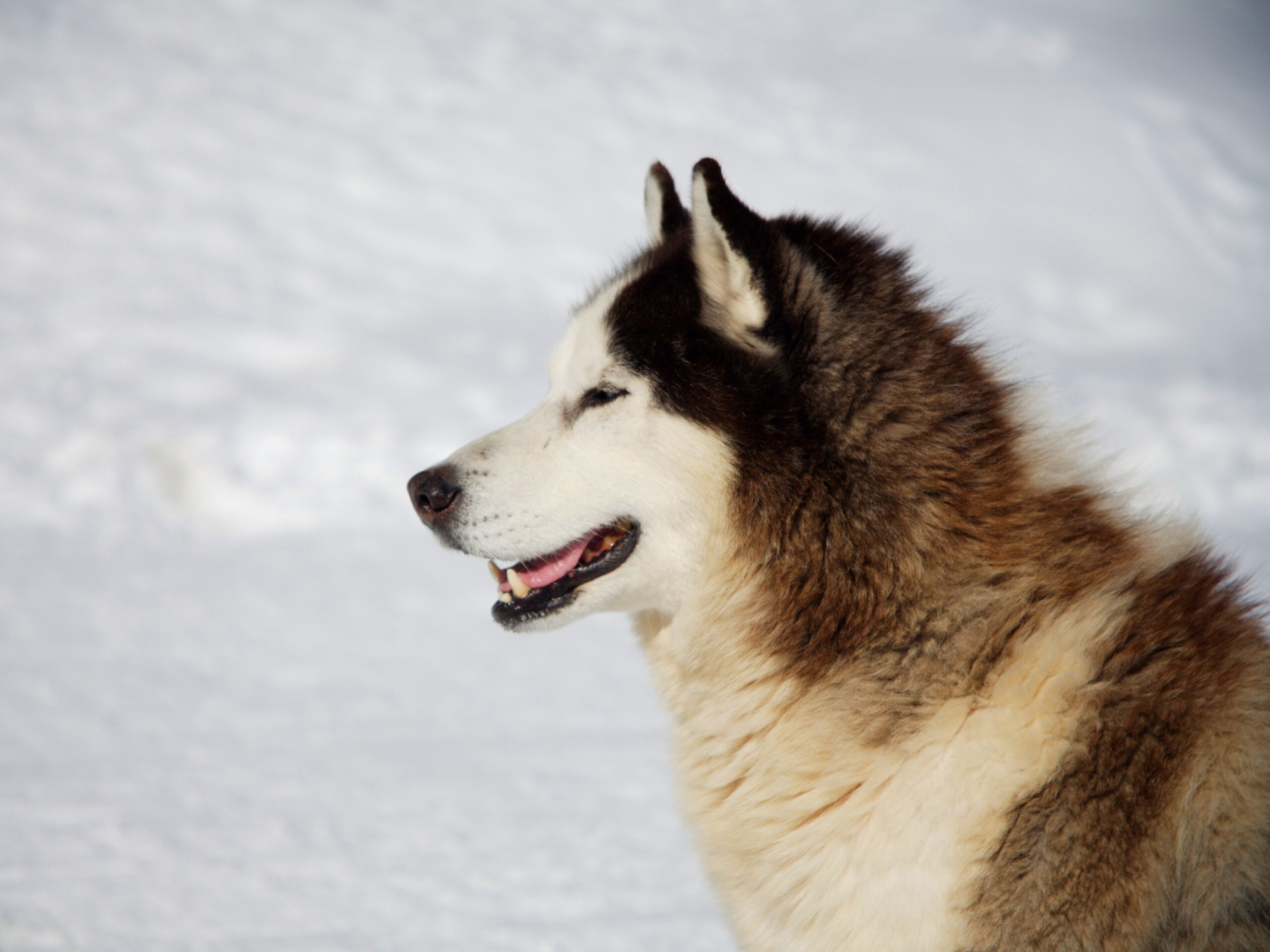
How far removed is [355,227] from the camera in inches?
346

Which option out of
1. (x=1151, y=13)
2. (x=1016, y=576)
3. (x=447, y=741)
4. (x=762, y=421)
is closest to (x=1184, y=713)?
(x=1016, y=576)

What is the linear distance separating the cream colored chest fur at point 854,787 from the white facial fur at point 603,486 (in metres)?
0.17

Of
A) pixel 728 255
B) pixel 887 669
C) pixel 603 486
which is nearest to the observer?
pixel 887 669

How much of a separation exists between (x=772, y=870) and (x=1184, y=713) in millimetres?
825

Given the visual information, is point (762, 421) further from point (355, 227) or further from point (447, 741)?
point (355, 227)

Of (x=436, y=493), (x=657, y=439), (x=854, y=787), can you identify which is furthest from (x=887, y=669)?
(x=436, y=493)

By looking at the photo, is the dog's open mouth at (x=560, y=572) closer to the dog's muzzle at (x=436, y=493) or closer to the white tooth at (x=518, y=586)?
the white tooth at (x=518, y=586)

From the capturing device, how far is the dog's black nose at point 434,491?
219cm

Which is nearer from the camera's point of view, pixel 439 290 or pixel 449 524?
pixel 449 524

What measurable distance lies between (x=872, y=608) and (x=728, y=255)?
0.79 metres

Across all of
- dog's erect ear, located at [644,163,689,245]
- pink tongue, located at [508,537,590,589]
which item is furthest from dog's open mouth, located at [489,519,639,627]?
dog's erect ear, located at [644,163,689,245]

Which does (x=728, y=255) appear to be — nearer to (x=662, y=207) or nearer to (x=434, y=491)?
(x=662, y=207)

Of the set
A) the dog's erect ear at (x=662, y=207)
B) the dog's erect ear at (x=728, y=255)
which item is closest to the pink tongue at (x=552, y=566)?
the dog's erect ear at (x=728, y=255)

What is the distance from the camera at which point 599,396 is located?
7.16 ft
